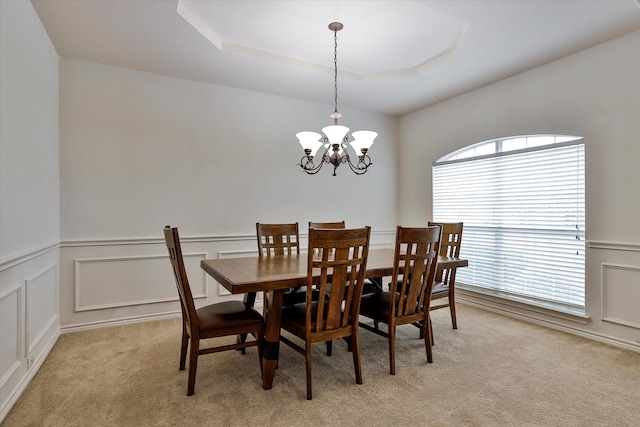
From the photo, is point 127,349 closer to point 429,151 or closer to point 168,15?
point 168,15

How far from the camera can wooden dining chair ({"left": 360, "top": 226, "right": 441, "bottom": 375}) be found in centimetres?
238

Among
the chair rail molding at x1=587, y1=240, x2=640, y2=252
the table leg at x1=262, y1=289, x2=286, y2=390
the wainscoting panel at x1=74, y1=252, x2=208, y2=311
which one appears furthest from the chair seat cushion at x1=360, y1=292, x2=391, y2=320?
the wainscoting panel at x1=74, y1=252, x2=208, y2=311

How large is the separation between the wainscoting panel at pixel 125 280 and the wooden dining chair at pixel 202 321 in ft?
4.72

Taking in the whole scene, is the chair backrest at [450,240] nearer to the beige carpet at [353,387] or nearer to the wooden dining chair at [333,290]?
the beige carpet at [353,387]

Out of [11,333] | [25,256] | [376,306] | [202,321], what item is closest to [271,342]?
[202,321]

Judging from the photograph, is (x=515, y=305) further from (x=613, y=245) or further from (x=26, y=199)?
(x=26, y=199)

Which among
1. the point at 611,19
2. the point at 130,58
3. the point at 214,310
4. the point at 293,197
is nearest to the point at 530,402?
the point at 214,310

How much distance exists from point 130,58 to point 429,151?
12.1 feet

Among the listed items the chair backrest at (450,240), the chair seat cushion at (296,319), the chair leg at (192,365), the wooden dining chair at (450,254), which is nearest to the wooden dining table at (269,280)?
the chair seat cushion at (296,319)

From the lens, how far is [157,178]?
3660mm

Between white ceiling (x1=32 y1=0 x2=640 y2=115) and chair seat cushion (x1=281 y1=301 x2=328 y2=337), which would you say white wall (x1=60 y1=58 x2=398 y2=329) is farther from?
chair seat cushion (x1=281 y1=301 x2=328 y2=337)

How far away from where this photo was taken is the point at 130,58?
129 inches

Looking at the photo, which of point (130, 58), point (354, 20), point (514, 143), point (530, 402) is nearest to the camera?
point (530, 402)

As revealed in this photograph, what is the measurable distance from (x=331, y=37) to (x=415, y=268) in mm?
2118
